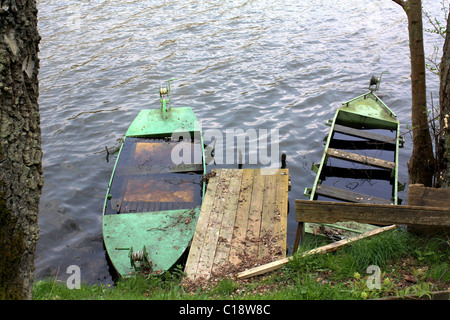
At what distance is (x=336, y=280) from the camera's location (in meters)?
5.59

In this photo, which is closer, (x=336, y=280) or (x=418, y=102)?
(x=336, y=280)

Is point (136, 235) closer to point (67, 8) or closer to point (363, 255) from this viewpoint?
point (363, 255)

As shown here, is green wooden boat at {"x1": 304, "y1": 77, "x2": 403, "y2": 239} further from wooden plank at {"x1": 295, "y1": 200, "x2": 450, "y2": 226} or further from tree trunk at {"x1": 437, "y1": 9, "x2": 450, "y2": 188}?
wooden plank at {"x1": 295, "y1": 200, "x2": 450, "y2": 226}

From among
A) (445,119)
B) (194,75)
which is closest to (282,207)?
(445,119)

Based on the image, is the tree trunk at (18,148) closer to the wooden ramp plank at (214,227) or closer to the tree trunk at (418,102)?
the wooden ramp plank at (214,227)

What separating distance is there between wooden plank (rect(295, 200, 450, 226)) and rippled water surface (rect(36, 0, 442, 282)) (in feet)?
11.3

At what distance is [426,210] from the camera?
553 centimetres

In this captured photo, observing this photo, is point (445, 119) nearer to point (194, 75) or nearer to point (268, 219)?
point (268, 219)

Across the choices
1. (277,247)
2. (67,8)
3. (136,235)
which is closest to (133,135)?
(136,235)

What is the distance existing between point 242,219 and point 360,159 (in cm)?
386

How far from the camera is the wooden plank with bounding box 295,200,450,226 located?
5543 mm

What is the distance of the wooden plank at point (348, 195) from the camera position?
8.72m
